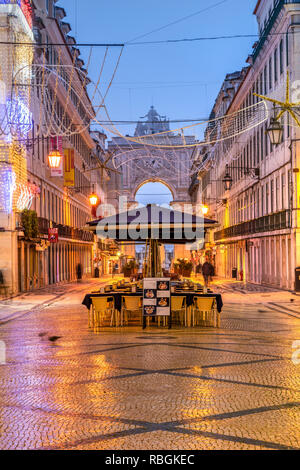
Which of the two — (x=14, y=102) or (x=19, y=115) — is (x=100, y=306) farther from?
(x=14, y=102)

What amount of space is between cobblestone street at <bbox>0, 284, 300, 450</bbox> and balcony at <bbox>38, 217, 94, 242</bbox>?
74.8 ft

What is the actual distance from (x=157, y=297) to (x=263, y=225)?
23819mm

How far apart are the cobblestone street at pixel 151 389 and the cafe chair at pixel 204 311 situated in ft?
2.49

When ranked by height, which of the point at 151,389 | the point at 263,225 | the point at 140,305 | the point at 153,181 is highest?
the point at 153,181

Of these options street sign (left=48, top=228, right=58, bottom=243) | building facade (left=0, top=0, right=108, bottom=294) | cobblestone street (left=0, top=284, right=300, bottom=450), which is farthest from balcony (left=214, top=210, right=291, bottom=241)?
cobblestone street (left=0, top=284, right=300, bottom=450)

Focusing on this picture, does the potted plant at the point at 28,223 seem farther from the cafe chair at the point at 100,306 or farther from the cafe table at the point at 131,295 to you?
the cafe table at the point at 131,295

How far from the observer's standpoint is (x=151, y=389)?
8094mm

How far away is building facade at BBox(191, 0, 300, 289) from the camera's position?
29656mm

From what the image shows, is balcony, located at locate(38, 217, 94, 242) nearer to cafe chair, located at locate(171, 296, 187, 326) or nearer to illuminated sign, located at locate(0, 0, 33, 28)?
illuminated sign, located at locate(0, 0, 33, 28)

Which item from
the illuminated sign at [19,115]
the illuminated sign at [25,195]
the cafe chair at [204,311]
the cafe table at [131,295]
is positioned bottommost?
the cafe chair at [204,311]

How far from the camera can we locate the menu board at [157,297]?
14.4 meters

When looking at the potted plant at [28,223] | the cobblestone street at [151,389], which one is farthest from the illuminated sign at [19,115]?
the cobblestone street at [151,389]

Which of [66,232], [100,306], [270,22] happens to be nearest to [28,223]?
[270,22]

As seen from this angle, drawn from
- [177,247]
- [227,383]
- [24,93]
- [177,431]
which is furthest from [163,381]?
[177,247]
